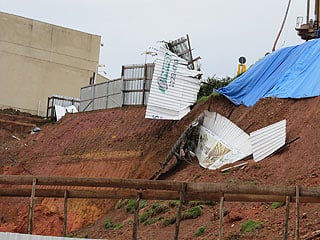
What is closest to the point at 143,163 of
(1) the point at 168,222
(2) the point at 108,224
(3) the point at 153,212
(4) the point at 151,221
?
(2) the point at 108,224

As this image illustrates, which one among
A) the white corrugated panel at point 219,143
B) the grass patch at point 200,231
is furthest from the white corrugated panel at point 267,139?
the grass patch at point 200,231

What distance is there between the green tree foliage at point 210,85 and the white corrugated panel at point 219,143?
13.3ft

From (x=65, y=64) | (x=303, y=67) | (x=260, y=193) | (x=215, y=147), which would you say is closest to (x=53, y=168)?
(x=215, y=147)

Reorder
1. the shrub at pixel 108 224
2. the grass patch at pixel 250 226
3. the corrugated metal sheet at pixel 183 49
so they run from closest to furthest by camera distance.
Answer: the grass patch at pixel 250 226
the shrub at pixel 108 224
the corrugated metal sheet at pixel 183 49

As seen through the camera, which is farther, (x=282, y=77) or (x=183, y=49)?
(x=183, y=49)

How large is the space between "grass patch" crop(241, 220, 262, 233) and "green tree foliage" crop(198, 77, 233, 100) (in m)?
12.6

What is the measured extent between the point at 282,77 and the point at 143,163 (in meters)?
6.17

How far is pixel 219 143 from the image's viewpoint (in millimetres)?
22266

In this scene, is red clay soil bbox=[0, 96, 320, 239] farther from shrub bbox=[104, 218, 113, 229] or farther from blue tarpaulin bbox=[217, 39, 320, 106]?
blue tarpaulin bbox=[217, 39, 320, 106]

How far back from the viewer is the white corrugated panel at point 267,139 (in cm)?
1986

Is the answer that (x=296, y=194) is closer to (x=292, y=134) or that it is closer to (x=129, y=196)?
(x=129, y=196)

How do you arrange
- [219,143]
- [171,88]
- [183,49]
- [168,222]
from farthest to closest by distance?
[183,49]
[171,88]
[219,143]
[168,222]

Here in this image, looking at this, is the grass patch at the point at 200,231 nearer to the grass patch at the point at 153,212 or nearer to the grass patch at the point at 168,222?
the grass patch at the point at 168,222

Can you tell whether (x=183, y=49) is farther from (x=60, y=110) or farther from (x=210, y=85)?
(x=60, y=110)
